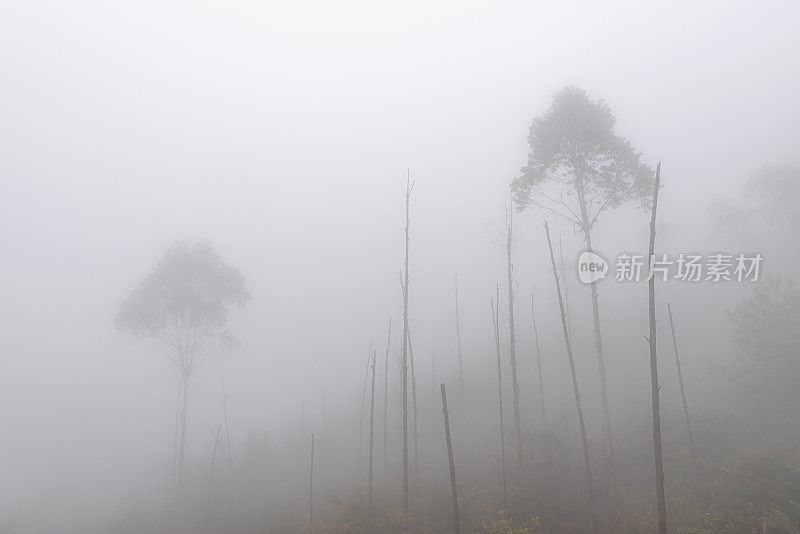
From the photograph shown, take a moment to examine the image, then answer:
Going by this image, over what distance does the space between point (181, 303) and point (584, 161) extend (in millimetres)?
26922

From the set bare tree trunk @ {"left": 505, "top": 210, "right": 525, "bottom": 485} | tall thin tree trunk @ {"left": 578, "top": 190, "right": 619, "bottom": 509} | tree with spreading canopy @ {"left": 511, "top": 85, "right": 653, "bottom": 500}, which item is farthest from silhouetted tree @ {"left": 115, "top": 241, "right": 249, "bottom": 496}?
tall thin tree trunk @ {"left": 578, "top": 190, "right": 619, "bottom": 509}

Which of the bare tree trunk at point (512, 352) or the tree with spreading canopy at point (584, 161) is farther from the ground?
the tree with spreading canopy at point (584, 161)

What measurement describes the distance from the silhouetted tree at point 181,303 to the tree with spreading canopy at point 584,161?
76.3ft

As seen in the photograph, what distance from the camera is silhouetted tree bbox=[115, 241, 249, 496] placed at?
2873cm

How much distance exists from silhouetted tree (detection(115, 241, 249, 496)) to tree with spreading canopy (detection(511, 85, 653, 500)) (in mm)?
A: 23260

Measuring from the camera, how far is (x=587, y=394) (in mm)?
28766

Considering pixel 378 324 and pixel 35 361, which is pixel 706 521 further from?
pixel 35 361

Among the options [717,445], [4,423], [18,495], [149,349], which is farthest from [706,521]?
[149,349]

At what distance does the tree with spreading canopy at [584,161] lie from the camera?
727 inches

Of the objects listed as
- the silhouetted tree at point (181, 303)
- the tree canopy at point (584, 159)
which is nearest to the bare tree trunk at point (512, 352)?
the tree canopy at point (584, 159)

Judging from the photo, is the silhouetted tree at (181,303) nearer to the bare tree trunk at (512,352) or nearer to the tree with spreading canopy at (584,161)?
the bare tree trunk at (512,352)

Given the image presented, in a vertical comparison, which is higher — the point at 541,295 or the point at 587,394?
the point at 541,295

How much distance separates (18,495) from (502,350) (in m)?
49.6

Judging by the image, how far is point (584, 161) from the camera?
61.5 feet
